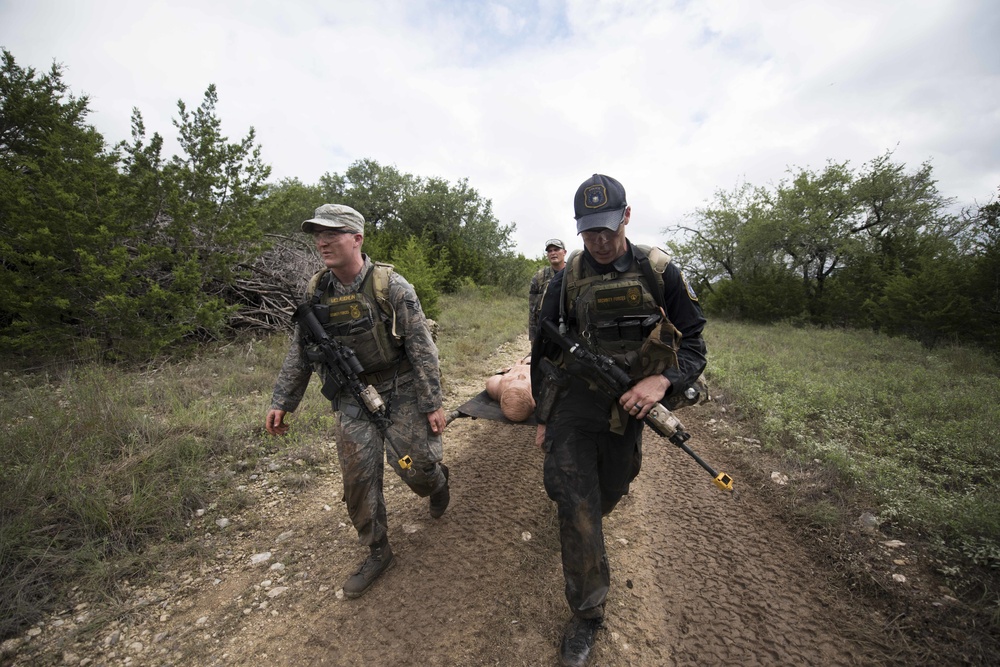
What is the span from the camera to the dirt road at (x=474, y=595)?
209 cm

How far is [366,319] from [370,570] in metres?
1.59

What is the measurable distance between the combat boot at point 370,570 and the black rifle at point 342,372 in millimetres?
556

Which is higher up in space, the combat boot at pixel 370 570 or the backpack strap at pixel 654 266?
the backpack strap at pixel 654 266

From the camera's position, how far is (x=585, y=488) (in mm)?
2178

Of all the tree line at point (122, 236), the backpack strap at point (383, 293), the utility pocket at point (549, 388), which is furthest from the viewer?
the tree line at point (122, 236)

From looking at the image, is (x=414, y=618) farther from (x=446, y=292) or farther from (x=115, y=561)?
(x=446, y=292)

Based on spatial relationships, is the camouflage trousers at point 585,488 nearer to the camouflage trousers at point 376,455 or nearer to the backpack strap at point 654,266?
the backpack strap at point 654,266

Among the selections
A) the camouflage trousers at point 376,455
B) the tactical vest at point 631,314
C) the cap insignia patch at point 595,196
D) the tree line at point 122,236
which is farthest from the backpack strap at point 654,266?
the tree line at point 122,236

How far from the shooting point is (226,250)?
667 cm

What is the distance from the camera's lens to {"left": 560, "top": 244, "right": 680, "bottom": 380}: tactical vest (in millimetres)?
2070

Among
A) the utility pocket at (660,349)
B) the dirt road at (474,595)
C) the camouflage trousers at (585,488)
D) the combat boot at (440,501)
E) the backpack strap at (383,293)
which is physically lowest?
the dirt road at (474,595)

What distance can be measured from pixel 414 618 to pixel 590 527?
45.3 inches

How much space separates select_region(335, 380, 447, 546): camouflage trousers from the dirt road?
420 millimetres

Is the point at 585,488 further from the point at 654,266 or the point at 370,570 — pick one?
the point at 370,570
